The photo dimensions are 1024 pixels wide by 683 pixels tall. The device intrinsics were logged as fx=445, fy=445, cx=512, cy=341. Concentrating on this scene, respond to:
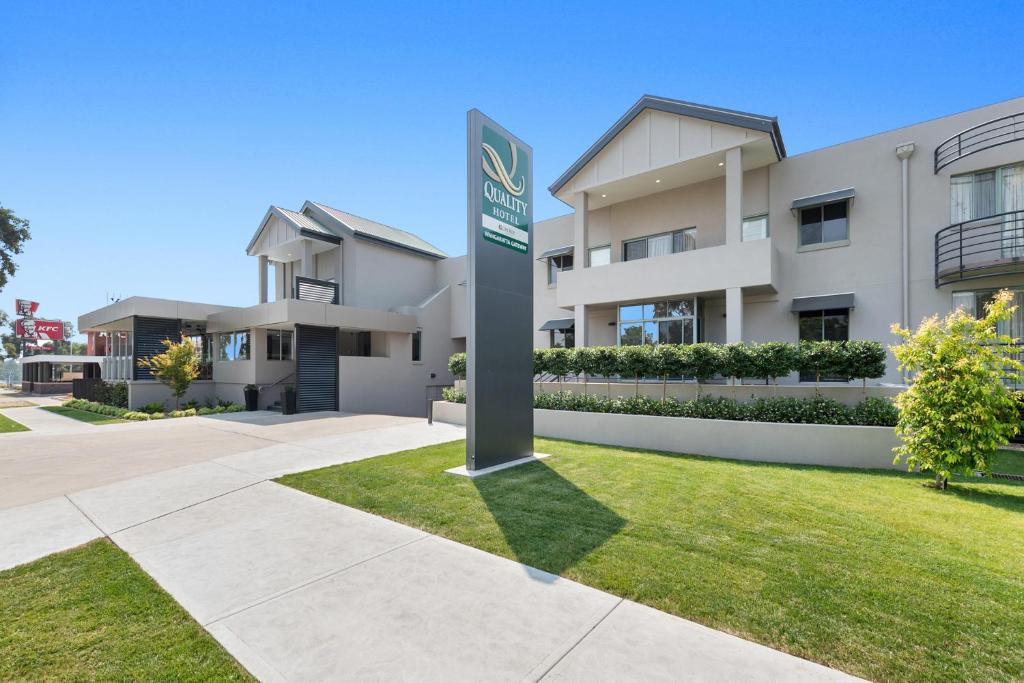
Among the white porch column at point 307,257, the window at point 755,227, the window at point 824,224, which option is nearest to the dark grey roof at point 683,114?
the window at point 755,227

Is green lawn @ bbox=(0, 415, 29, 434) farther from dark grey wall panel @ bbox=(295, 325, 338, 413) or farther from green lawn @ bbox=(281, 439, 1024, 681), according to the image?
green lawn @ bbox=(281, 439, 1024, 681)

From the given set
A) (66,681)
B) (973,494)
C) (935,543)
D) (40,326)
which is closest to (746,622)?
(935,543)

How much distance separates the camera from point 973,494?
6.73 meters

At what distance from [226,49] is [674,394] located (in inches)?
558

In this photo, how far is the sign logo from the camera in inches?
318

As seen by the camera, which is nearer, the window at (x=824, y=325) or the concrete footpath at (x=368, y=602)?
the concrete footpath at (x=368, y=602)

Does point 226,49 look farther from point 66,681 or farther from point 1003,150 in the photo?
point 1003,150

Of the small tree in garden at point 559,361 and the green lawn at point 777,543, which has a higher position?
the small tree in garden at point 559,361

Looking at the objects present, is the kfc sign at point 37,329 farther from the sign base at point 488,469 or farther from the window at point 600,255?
the sign base at point 488,469

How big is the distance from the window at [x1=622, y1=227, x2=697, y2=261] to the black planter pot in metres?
14.2

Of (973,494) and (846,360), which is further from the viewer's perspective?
(846,360)

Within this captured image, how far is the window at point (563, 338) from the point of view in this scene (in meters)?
19.8

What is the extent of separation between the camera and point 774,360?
1039cm

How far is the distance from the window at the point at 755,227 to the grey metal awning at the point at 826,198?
1.04 metres
